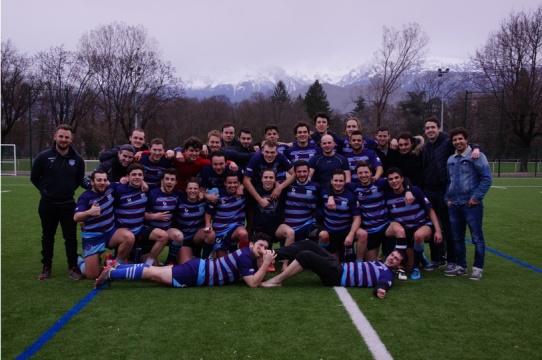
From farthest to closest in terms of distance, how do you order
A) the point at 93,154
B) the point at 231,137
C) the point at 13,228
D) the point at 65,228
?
the point at 93,154
the point at 13,228
the point at 231,137
the point at 65,228

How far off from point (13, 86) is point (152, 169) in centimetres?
4204

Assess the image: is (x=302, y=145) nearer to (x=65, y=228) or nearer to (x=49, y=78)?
(x=65, y=228)

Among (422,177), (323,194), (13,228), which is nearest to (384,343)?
(323,194)

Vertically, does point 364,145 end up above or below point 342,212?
above

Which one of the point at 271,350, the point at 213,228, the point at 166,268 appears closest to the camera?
the point at 271,350

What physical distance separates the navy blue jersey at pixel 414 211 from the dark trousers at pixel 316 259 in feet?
4.00

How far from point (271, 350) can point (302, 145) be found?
11.9ft

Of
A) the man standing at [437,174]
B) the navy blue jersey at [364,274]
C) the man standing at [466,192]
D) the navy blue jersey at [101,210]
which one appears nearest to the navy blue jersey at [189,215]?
the navy blue jersey at [101,210]

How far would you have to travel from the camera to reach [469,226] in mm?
5629

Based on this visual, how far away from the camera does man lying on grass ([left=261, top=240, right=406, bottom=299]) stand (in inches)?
198

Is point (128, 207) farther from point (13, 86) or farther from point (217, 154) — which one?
point (13, 86)

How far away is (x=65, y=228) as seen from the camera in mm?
5641

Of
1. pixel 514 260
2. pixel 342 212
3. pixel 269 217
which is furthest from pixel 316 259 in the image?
pixel 514 260

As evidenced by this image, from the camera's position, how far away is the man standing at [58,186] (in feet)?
17.9
